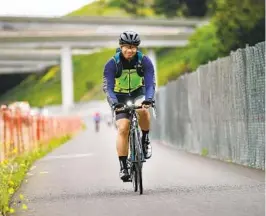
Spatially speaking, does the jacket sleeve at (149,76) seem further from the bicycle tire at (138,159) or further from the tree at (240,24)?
the tree at (240,24)

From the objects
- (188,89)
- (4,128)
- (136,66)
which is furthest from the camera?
(188,89)

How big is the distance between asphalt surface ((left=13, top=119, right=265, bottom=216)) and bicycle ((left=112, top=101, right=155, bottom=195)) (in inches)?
7.6

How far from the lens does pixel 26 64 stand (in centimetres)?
12194

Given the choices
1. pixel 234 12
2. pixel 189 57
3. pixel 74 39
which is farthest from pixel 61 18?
pixel 234 12

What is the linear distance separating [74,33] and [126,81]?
7998 cm

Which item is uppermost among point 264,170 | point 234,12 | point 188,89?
point 234,12

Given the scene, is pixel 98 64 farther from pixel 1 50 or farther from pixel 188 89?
pixel 188 89

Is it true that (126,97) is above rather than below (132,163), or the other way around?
above

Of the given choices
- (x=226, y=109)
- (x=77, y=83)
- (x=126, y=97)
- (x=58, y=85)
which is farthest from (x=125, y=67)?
(x=58, y=85)

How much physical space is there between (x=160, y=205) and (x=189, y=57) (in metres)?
47.8

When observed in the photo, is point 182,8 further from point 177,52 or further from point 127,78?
point 127,78

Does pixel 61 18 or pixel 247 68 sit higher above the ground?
pixel 61 18

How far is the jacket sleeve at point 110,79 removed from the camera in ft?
33.1

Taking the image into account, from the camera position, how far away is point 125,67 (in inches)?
404
